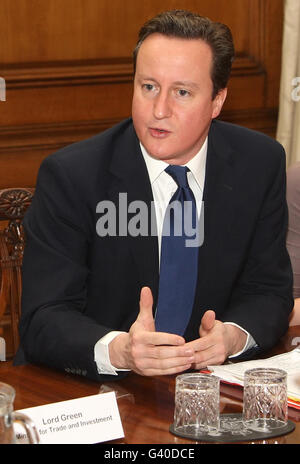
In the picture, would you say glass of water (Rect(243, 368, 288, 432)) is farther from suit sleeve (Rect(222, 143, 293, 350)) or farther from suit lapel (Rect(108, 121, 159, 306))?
suit lapel (Rect(108, 121, 159, 306))

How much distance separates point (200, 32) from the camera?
2.14 m

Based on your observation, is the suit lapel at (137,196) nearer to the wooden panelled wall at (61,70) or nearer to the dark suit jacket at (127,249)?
the dark suit jacket at (127,249)

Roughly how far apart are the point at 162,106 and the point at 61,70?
1735 millimetres

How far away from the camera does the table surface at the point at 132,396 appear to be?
1.48m

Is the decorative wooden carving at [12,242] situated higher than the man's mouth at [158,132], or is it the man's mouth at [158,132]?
the man's mouth at [158,132]

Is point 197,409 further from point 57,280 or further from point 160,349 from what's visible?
point 57,280

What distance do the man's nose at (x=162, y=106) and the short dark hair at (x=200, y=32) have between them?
0.18m

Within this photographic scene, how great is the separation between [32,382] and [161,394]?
0.92ft

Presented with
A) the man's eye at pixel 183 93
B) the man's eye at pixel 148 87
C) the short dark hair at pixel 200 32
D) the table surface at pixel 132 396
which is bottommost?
the table surface at pixel 132 396

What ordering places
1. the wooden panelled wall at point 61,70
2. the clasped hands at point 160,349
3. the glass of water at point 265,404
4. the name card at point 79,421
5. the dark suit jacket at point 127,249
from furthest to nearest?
the wooden panelled wall at point 61,70 < the dark suit jacket at point 127,249 < the clasped hands at point 160,349 < the glass of water at point 265,404 < the name card at point 79,421

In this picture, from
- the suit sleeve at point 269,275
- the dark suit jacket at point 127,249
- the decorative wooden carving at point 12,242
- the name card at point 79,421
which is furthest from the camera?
the decorative wooden carving at point 12,242

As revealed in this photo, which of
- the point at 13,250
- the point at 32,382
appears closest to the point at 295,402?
the point at 32,382

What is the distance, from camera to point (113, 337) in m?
1.83

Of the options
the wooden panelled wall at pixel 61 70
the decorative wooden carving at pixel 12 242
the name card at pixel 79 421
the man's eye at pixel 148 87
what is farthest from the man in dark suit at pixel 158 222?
the wooden panelled wall at pixel 61 70
